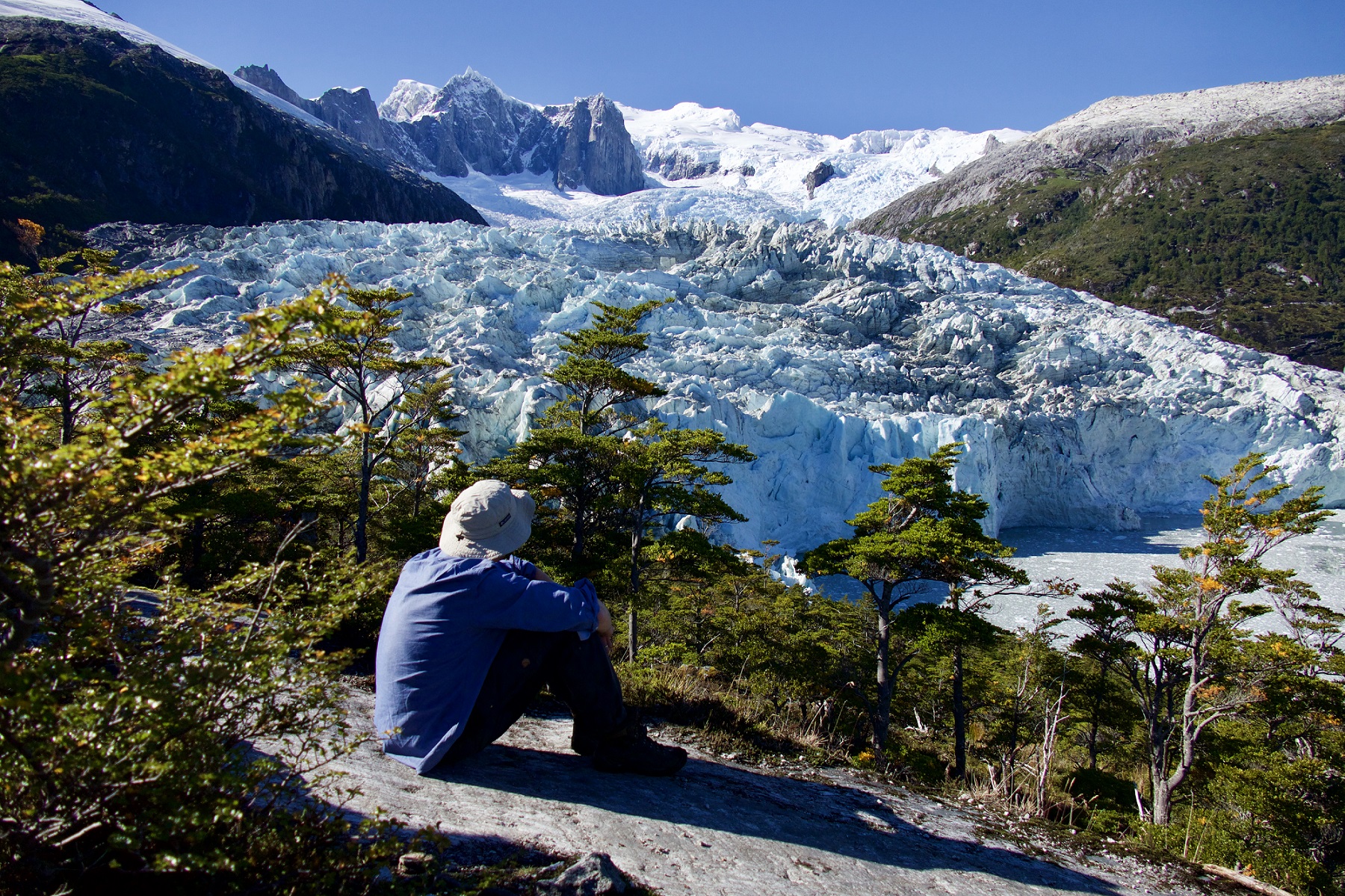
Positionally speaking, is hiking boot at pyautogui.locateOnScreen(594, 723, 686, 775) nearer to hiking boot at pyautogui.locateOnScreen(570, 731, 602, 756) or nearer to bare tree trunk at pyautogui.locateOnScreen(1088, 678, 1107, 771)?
hiking boot at pyautogui.locateOnScreen(570, 731, 602, 756)

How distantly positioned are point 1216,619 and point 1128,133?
9389 cm

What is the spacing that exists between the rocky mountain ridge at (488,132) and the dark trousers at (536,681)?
95319 millimetres

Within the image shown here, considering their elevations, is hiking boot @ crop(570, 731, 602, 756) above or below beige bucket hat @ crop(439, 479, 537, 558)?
below

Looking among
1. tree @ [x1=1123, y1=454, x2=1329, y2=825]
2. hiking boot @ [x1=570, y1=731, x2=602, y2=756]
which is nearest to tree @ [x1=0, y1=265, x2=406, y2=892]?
hiking boot @ [x1=570, y1=731, x2=602, y2=756]

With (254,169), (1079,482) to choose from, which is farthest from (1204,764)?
(254,169)

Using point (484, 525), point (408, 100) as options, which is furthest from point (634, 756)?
point (408, 100)

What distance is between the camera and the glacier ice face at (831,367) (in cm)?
1983

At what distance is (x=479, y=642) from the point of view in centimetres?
187

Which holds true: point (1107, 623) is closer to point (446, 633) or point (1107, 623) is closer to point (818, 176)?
point (446, 633)

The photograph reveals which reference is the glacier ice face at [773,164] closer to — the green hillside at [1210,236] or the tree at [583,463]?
the green hillside at [1210,236]

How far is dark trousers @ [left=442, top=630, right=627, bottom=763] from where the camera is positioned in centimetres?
194

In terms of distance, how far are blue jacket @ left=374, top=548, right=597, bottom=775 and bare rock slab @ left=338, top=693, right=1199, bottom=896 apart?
0.49ft

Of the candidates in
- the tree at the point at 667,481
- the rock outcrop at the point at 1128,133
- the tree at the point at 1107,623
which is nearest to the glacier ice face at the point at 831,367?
the tree at the point at 1107,623

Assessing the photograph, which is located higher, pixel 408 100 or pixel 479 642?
pixel 408 100
